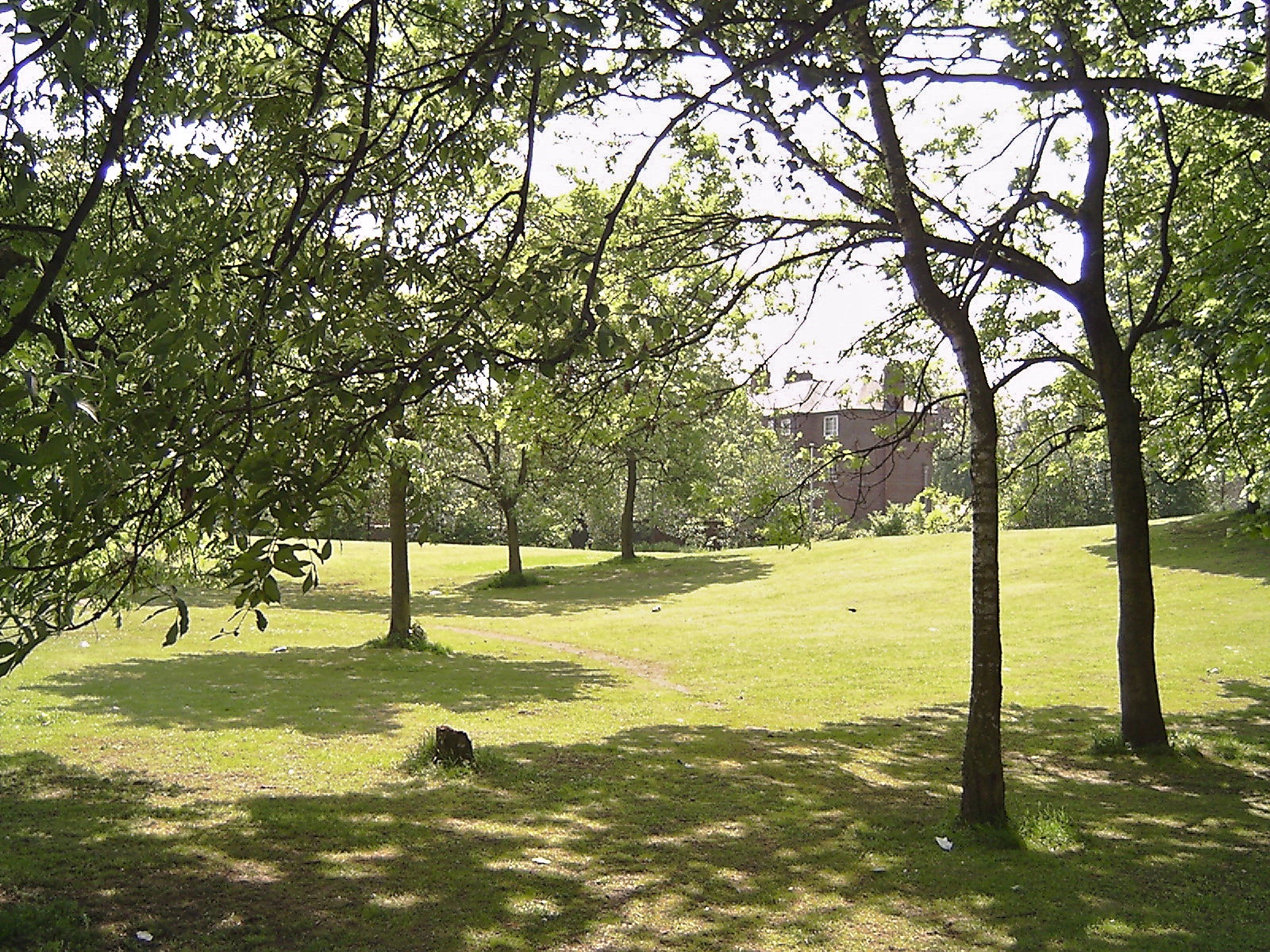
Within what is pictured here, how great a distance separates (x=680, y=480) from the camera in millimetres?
41719

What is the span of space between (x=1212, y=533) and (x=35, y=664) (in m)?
33.9

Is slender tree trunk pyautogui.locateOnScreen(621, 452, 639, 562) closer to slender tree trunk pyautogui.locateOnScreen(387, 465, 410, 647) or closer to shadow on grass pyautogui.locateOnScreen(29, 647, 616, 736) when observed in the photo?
slender tree trunk pyautogui.locateOnScreen(387, 465, 410, 647)

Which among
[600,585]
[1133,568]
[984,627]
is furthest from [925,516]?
[600,585]

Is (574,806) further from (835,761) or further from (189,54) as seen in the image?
(189,54)

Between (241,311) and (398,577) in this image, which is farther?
(398,577)

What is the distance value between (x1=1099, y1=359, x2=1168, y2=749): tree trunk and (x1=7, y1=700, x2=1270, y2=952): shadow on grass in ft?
2.09

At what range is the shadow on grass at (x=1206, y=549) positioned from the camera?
3016 cm

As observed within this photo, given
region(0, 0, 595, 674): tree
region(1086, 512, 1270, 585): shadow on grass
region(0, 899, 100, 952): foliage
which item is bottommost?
region(0, 899, 100, 952): foliage

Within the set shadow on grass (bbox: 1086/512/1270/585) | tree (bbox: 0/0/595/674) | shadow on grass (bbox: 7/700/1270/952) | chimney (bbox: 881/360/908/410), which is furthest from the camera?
shadow on grass (bbox: 1086/512/1270/585)

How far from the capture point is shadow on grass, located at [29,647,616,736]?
15.1 metres

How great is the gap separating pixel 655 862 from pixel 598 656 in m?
15.9

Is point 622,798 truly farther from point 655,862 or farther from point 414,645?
point 414,645

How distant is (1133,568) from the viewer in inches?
506

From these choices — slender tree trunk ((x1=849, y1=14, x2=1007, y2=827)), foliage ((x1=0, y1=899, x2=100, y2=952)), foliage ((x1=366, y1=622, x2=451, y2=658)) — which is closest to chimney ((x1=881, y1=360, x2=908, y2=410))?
slender tree trunk ((x1=849, y1=14, x2=1007, y2=827))
